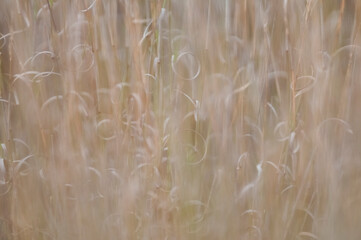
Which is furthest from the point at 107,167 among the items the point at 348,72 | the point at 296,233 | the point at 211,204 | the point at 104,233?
the point at 348,72

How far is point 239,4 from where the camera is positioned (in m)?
1.03

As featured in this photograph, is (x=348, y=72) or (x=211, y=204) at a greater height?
(x=348, y=72)

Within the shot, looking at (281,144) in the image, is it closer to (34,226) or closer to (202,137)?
(202,137)

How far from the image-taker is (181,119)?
110cm

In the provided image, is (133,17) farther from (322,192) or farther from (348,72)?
(322,192)

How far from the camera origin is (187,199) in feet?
3.73

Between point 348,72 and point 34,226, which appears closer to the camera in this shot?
point 348,72

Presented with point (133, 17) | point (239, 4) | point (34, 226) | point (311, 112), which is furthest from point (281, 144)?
point (34, 226)

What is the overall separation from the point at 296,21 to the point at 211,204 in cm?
51

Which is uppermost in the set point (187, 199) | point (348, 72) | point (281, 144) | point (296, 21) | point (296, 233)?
point (296, 21)

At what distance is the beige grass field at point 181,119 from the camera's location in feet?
3.44

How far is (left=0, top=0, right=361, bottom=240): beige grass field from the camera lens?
105 centimetres

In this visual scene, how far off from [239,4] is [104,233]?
696 millimetres

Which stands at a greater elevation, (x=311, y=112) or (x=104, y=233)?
(x=311, y=112)
